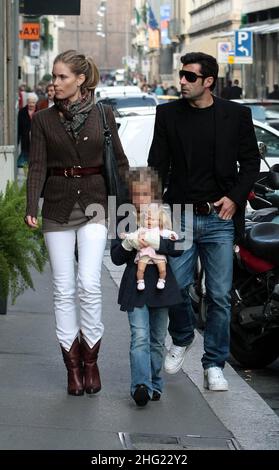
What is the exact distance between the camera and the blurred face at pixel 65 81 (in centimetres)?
723

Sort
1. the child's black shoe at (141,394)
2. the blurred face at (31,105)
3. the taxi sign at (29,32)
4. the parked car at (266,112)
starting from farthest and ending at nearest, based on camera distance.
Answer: the taxi sign at (29,32)
the blurred face at (31,105)
the parked car at (266,112)
the child's black shoe at (141,394)

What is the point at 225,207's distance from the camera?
292 inches

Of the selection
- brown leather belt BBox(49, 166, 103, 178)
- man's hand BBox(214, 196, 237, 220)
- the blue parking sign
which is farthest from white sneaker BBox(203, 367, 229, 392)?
the blue parking sign

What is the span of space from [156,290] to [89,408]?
2.43 feet

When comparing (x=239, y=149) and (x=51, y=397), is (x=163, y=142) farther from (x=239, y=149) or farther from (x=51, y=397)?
(x=51, y=397)

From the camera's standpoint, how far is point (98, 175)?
7.39 meters

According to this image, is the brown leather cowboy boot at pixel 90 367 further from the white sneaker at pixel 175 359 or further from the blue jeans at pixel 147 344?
the white sneaker at pixel 175 359

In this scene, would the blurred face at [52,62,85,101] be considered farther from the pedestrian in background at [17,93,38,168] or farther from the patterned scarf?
the pedestrian in background at [17,93,38,168]

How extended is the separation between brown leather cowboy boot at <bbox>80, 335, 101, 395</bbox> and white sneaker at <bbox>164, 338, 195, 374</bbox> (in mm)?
532

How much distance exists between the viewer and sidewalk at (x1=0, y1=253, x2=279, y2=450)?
21.1ft

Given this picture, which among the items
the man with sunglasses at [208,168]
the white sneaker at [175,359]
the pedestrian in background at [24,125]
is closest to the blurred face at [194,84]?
the man with sunglasses at [208,168]

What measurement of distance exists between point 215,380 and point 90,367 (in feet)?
2.53

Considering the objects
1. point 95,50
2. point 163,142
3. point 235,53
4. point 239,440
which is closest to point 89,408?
point 239,440

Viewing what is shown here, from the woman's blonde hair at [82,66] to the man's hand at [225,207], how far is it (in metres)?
0.97
